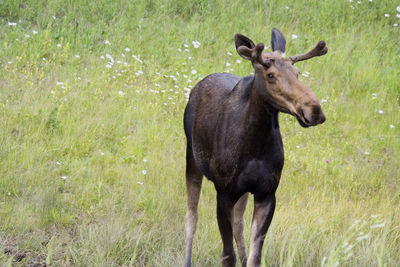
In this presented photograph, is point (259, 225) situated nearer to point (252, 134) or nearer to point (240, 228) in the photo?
point (252, 134)

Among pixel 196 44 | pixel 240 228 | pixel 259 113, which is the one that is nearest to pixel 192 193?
pixel 240 228

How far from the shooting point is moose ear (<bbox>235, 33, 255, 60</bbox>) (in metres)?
4.56

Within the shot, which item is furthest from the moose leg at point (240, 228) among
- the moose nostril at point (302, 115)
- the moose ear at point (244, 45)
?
the moose nostril at point (302, 115)

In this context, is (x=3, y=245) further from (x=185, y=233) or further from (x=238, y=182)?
(x=238, y=182)

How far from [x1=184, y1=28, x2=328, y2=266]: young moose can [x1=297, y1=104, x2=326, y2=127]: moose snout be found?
0.08 meters

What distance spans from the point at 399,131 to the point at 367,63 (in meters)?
1.73

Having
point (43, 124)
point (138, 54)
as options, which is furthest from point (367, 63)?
point (43, 124)

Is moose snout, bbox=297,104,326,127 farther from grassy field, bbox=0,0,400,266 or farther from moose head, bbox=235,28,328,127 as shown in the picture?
grassy field, bbox=0,0,400,266

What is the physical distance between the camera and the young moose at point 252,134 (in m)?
4.42

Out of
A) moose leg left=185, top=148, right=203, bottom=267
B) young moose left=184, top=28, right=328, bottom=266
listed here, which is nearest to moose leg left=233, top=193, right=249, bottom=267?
moose leg left=185, top=148, right=203, bottom=267

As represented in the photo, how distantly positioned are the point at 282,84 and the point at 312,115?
481mm

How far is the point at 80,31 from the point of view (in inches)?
422

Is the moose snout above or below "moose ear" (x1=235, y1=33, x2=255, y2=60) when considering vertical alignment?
below

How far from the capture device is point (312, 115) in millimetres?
3900
